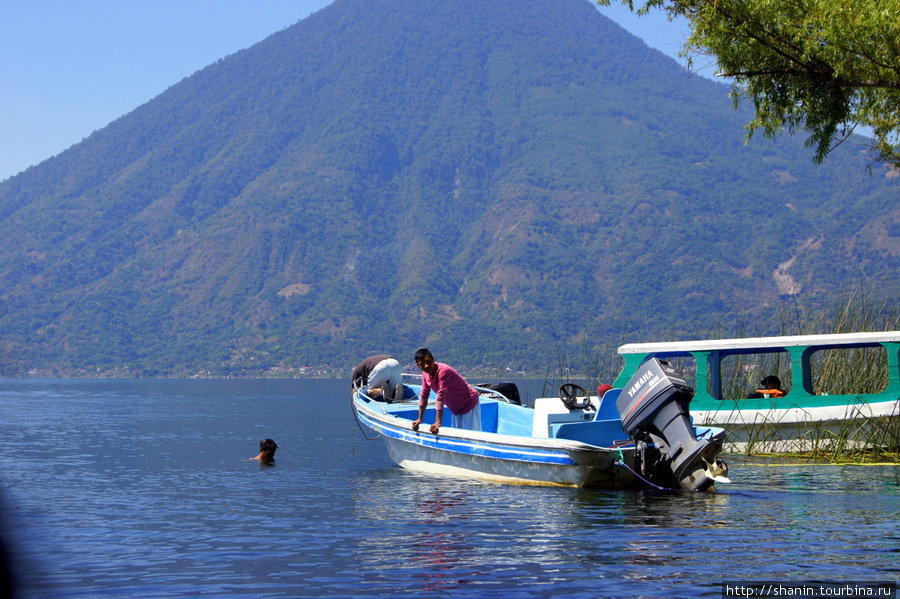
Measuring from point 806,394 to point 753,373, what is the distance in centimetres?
278

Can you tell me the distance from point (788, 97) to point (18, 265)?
201m

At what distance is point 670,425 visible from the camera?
11.1m

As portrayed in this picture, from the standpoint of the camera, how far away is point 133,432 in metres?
31.3

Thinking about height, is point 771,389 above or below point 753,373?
below

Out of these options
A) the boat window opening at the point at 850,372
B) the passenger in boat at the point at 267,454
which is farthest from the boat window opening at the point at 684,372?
the passenger in boat at the point at 267,454

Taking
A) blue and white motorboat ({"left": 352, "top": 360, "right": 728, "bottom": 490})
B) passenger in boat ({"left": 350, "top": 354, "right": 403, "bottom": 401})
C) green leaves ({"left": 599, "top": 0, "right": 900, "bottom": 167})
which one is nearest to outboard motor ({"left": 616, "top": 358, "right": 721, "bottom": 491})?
blue and white motorboat ({"left": 352, "top": 360, "right": 728, "bottom": 490})

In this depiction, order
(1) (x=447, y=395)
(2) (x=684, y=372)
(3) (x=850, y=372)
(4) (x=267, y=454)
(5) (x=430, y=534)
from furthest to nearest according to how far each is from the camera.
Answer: (2) (x=684, y=372)
(4) (x=267, y=454)
(3) (x=850, y=372)
(1) (x=447, y=395)
(5) (x=430, y=534)

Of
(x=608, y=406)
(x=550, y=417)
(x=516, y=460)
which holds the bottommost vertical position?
(x=516, y=460)

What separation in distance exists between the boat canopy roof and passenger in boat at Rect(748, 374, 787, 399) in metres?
0.55

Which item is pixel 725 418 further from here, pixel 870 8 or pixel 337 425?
pixel 337 425

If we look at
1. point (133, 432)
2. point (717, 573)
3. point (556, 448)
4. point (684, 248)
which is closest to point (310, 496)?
point (556, 448)

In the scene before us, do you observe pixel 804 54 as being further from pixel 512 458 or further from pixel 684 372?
pixel 684 372

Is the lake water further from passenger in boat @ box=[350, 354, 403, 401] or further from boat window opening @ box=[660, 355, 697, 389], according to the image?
passenger in boat @ box=[350, 354, 403, 401]

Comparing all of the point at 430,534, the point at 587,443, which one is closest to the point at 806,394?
the point at 587,443
